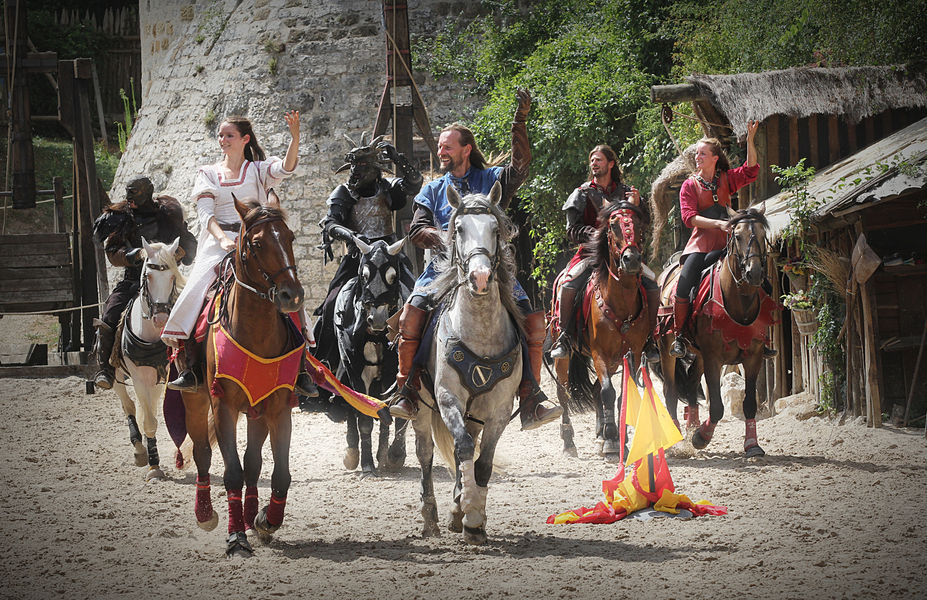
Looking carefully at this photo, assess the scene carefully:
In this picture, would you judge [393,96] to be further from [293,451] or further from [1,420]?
[1,420]

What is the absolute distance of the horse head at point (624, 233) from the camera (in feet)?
26.7

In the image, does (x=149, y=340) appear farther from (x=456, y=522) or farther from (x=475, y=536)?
(x=475, y=536)

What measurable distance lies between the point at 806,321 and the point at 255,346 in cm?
626

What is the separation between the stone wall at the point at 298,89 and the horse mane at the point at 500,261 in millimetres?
10935

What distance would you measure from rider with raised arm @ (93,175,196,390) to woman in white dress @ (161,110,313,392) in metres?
2.96

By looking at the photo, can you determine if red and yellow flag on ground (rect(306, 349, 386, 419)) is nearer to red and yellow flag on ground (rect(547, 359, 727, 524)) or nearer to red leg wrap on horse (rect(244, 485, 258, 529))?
red leg wrap on horse (rect(244, 485, 258, 529))

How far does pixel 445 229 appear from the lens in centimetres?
663

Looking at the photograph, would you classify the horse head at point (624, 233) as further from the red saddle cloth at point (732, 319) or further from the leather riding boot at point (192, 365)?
the leather riding boot at point (192, 365)

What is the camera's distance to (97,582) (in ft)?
17.5

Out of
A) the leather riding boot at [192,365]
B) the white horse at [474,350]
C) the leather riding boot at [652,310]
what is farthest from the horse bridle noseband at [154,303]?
the leather riding boot at [652,310]

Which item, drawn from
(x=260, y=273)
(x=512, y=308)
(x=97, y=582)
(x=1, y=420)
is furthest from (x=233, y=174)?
(x=1, y=420)

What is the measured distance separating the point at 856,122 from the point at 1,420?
36.3 feet

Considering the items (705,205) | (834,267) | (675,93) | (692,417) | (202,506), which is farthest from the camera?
(675,93)

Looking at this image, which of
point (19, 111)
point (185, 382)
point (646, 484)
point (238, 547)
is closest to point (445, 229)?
point (185, 382)
